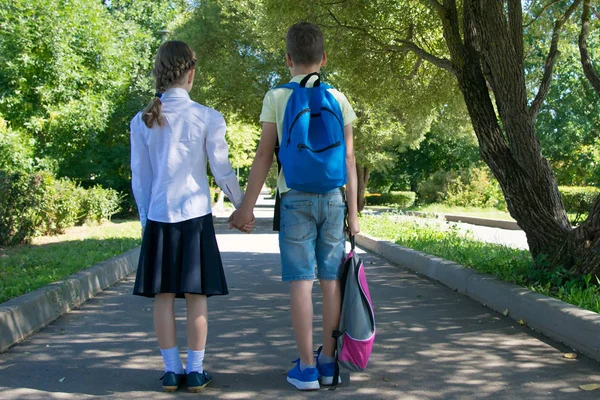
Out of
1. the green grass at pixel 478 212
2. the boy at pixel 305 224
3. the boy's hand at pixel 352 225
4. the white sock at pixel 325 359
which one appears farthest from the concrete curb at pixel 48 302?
the green grass at pixel 478 212

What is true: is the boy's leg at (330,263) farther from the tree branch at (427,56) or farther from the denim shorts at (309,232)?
the tree branch at (427,56)

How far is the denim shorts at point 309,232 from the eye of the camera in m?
3.79

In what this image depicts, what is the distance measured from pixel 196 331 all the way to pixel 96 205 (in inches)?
641

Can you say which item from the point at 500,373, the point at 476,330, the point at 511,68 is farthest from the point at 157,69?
the point at 511,68

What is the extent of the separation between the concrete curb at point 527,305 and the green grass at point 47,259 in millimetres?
4264

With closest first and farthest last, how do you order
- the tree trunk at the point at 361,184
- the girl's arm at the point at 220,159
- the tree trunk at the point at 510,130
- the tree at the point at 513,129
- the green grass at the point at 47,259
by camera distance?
the girl's arm at the point at 220,159, the tree at the point at 513,129, the green grass at the point at 47,259, the tree trunk at the point at 510,130, the tree trunk at the point at 361,184

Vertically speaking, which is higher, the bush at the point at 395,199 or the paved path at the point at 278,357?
the bush at the point at 395,199

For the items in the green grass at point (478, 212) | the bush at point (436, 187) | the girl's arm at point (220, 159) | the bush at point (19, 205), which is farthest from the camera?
the bush at point (436, 187)

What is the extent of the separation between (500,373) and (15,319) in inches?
136

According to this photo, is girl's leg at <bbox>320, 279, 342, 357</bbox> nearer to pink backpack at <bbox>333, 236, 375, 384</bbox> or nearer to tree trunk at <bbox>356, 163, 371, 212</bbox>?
pink backpack at <bbox>333, 236, 375, 384</bbox>

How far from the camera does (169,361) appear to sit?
385 centimetres

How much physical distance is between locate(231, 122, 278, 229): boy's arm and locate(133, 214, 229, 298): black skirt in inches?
9.2

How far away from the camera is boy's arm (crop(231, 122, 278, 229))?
12.6ft

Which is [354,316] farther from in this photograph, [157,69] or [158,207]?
[157,69]
